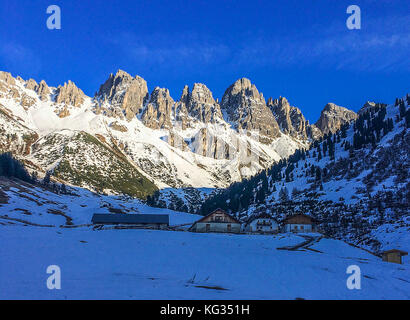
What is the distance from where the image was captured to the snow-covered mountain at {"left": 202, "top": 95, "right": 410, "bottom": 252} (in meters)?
93.2

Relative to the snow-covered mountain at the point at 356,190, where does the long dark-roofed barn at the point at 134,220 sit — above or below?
below

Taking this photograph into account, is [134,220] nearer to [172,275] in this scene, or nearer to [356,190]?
[172,275]

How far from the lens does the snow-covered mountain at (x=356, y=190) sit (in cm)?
9318

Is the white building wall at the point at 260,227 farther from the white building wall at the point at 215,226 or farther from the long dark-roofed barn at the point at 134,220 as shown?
the long dark-roofed barn at the point at 134,220

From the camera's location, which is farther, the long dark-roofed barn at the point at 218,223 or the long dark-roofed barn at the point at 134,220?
the long dark-roofed barn at the point at 218,223

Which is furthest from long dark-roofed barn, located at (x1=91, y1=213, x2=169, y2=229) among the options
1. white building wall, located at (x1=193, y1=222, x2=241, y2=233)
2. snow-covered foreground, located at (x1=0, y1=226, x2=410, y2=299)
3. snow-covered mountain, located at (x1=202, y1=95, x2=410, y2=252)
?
snow-covered mountain, located at (x1=202, y1=95, x2=410, y2=252)

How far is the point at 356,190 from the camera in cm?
12988

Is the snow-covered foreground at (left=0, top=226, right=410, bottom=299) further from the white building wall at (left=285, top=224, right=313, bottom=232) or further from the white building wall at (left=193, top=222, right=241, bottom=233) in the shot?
the white building wall at (left=285, top=224, right=313, bottom=232)

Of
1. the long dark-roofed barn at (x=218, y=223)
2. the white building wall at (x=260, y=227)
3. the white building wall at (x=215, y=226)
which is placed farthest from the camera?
the white building wall at (x=260, y=227)

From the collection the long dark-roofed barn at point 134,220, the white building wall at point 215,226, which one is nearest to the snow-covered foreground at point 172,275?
the white building wall at point 215,226

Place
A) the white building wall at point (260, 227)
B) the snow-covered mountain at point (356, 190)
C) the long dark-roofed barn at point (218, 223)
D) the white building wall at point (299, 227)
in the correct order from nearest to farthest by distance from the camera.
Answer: the long dark-roofed barn at point (218, 223)
the white building wall at point (299, 227)
the white building wall at point (260, 227)
the snow-covered mountain at point (356, 190)
